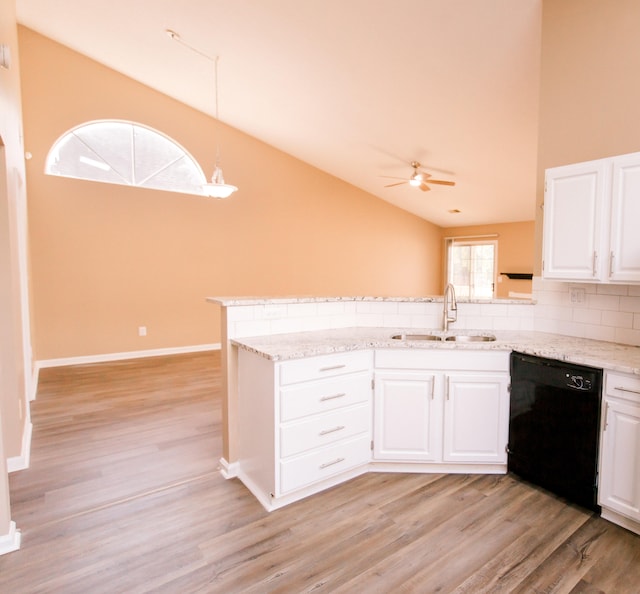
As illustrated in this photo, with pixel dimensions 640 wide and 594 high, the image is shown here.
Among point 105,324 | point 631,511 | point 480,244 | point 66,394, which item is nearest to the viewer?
point 631,511

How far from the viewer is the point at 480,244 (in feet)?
32.0

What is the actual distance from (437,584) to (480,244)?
359 inches

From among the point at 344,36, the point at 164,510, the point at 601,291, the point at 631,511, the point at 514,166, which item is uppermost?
the point at 344,36

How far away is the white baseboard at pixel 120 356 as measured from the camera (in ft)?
17.0

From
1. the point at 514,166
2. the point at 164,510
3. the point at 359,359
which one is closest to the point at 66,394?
the point at 164,510

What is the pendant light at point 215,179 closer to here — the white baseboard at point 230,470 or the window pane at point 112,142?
the window pane at point 112,142

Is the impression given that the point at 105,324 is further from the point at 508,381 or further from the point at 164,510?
the point at 508,381

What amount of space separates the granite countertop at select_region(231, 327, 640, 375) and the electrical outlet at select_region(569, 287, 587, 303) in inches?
10.5

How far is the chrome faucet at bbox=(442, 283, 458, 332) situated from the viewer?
2859mm

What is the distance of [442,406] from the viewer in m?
2.50

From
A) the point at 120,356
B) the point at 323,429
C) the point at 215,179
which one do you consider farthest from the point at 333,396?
the point at 120,356

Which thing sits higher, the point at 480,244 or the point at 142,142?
the point at 142,142

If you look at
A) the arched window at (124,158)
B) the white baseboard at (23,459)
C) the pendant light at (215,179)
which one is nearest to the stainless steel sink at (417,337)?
the pendant light at (215,179)

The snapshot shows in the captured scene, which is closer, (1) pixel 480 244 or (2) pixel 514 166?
(2) pixel 514 166
